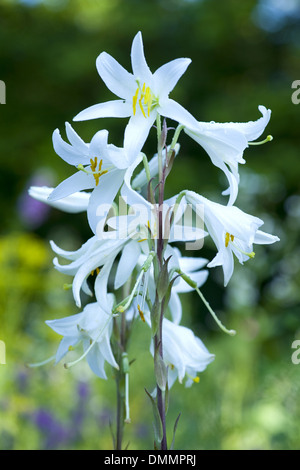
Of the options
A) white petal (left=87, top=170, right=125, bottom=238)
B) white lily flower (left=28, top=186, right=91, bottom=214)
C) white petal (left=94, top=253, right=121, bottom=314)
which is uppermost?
white lily flower (left=28, top=186, right=91, bottom=214)

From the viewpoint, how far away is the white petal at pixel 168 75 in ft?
3.91

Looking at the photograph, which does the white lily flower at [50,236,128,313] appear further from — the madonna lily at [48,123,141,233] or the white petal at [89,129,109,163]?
the white petal at [89,129,109,163]

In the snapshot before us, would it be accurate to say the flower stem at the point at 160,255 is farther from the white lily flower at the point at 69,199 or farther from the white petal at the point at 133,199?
the white lily flower at the point at 69,199

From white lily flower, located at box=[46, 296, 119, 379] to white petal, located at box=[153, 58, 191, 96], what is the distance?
506 millimetres

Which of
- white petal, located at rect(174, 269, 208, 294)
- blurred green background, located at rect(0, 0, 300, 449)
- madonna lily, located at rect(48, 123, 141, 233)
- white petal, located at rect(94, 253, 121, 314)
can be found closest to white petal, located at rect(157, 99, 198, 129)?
madonna lily, located at rect(48, 123, 141, 233)

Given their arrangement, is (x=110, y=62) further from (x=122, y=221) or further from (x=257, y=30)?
(x=257, y=30)

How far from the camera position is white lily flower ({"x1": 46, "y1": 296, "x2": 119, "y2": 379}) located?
1335 mm

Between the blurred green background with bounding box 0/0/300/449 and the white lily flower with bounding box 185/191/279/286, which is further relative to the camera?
the blurred green background with bounding box 0/0/300/449

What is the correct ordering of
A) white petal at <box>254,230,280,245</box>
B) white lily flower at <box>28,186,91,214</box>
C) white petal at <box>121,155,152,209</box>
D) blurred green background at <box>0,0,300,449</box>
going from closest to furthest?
white petal at <box>121,155,152,209</box> → white petal at <box>254,230,280,245</box> → white lily flower at <box>28,186,91,214</box> → blurred green background at <box>0,0,300,449</box>

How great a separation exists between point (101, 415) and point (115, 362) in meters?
1.76

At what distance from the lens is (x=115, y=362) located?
1.34 m

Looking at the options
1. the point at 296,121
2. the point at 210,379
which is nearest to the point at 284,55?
the point at 296,121

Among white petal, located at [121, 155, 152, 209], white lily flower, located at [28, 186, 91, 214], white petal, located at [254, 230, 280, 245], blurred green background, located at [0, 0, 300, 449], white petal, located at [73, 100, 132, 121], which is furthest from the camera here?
blurred green background, located at [0, 0, 300, 449]

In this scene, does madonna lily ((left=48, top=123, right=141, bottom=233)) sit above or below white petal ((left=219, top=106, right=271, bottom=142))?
below
